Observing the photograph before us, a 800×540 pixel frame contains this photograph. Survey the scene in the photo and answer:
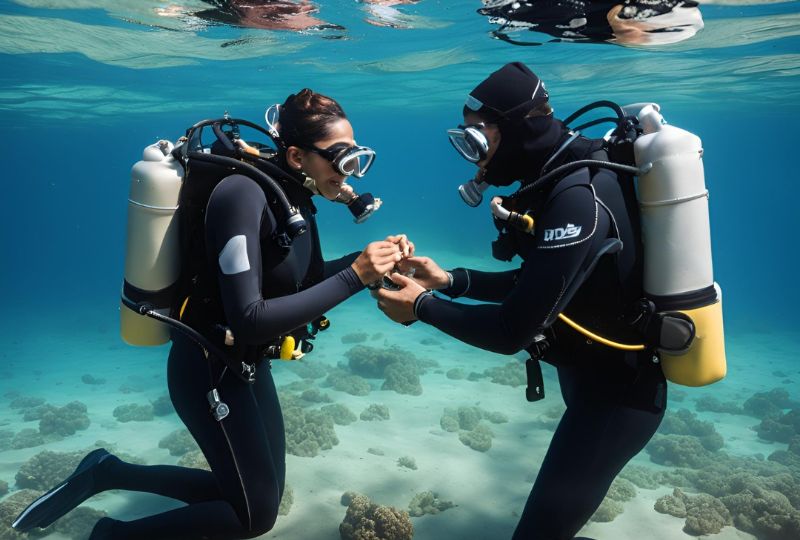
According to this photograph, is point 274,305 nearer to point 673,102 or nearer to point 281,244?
point 281,244

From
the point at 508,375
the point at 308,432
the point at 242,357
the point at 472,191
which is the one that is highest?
the point at 472,191

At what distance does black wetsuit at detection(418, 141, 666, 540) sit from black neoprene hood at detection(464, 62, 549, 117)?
0.62 meters

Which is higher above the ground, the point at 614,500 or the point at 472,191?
the point at 472,191

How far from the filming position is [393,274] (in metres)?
3.75

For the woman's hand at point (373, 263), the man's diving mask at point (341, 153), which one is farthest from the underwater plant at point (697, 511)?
the man's diving mask at point (341, 153)

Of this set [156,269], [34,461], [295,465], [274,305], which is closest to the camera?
[274,305]

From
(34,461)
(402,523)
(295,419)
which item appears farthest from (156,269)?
(34,461)

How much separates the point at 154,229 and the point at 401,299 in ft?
5.82

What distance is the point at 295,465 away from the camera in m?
8.18

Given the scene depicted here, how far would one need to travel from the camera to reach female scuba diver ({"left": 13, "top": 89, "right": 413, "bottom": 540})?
3.21 m

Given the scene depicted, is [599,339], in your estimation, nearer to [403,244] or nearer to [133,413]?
[403,244]

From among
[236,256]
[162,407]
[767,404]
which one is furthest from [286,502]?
[767,404]

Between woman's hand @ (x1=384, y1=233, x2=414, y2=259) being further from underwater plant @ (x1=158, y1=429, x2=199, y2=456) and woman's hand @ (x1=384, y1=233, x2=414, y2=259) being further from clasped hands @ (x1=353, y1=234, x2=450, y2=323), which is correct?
underwater plant @ (x1=158, y1=429, x2=199, y2=456)

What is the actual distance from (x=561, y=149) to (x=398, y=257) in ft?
4.12
